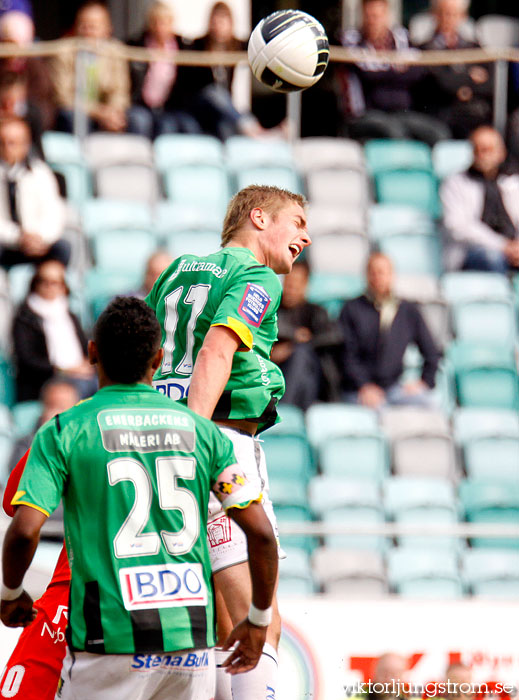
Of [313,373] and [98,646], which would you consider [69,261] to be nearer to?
[313,373]

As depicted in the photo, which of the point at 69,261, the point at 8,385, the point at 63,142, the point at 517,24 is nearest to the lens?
the point at 8,385

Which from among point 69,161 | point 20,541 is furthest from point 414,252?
point 20,541

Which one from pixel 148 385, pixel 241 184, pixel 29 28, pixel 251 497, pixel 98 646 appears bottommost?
pixel 98 646

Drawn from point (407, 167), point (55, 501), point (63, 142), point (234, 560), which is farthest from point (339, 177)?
point (55, 501)

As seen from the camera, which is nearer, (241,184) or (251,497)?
(251,497)

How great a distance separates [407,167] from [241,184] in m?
1.55

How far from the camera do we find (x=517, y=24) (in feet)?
48.7

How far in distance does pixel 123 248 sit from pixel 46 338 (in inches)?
65.9

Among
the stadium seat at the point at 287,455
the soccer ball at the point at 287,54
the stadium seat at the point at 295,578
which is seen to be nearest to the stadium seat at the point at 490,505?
the stadium seat at the point at 287,455

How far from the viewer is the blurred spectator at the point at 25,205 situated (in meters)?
10.1

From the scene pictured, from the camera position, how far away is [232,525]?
4.25 meters

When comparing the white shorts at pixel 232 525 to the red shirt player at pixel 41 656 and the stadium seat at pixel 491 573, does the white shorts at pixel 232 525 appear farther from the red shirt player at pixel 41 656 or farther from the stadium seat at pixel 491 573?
the stadium seat at pixel 491 573

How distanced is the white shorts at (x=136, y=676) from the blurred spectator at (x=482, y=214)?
7804mm

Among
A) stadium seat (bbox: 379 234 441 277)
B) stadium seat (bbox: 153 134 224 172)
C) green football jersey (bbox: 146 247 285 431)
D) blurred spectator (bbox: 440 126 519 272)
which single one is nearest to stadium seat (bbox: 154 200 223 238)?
stadium seat (bbox: 153 134 224 172)
